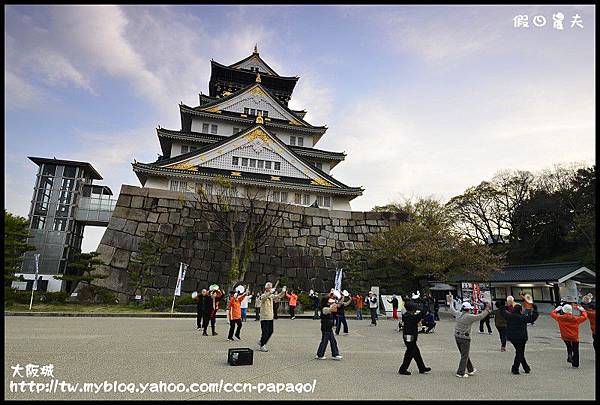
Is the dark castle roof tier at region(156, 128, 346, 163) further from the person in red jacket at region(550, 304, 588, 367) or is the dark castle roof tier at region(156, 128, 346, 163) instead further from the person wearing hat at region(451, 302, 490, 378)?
the person wearing hat at region(451, 302, 490, 378)

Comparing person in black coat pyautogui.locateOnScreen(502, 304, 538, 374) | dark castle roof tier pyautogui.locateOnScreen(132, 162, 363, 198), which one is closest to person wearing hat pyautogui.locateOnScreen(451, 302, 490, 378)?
person in black coat pyautogui.locateOnScreen(502, 304, 538, 374)

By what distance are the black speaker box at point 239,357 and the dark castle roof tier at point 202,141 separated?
25.3 metres

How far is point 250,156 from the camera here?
29.2 metres

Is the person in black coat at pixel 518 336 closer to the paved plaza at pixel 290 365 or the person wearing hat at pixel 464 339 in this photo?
the paved plaza at pixel 290 365

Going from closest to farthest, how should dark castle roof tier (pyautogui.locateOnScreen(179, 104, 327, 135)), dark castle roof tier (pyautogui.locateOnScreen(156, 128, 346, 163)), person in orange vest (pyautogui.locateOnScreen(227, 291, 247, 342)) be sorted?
person in orange vest (pyautogui.locateOnScreen(227, 291, 247, 342))
dark castle roof tier (pyautogui.locateOnScreen(156, 128, 346, 163))
dark castle roof tier (pyautogui.locateOnScreen(179, 104, 327, 135))

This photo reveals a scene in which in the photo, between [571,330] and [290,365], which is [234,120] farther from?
[571,330]

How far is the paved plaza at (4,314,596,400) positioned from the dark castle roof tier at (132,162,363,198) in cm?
1616

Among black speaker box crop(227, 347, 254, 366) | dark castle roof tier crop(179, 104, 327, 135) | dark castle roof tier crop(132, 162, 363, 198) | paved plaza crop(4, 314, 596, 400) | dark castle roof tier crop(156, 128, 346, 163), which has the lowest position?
paved plaza crop(4, 314, 596, 400)

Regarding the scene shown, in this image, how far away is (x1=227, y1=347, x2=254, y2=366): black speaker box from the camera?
6863 millimetres

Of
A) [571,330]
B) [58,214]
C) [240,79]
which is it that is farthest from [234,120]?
[571,330]

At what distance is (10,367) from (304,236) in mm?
20488

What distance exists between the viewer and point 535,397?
5.23 metres

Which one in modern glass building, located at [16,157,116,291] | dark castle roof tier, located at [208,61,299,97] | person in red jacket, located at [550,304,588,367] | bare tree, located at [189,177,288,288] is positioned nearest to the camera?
person in red jacket, located at [550,304,588,367]

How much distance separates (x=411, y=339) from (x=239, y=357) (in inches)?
134
